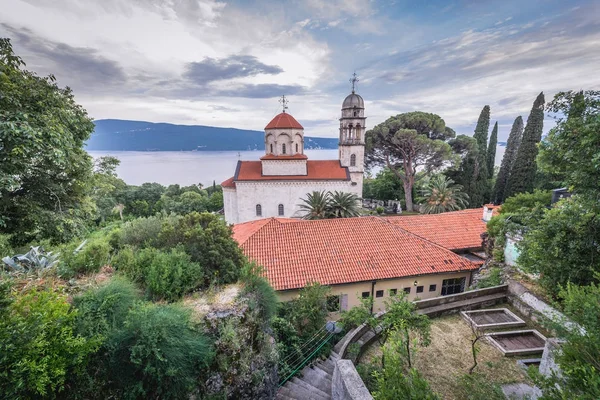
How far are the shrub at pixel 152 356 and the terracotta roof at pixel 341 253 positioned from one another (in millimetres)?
6604

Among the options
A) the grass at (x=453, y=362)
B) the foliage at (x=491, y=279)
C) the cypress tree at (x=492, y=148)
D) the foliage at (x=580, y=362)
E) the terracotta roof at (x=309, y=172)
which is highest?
the cypress tree at (x=492, y=148)

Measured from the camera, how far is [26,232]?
884 centimetres

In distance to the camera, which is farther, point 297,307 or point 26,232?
point 297,307

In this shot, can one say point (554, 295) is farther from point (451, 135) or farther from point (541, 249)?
point (451, 135)

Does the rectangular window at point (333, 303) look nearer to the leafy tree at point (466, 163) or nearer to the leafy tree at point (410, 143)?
the leafy tree at point (410, 143)

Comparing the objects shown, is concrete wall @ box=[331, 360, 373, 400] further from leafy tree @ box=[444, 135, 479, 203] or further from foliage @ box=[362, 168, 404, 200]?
foliage @ box=[362, 168, 404, 200]

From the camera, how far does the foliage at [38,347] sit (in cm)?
338

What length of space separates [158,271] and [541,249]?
36.8 ft

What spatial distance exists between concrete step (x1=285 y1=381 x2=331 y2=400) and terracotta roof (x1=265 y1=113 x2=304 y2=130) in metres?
22.5

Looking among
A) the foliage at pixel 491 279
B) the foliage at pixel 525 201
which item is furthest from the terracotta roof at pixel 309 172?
the foliage at pixel 491 279

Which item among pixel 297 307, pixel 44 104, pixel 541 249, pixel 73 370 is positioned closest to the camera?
pixel 73 370

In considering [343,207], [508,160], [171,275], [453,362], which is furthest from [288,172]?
[508,160]

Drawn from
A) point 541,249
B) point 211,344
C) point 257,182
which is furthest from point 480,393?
point 257,182

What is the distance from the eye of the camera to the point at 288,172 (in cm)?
2575
